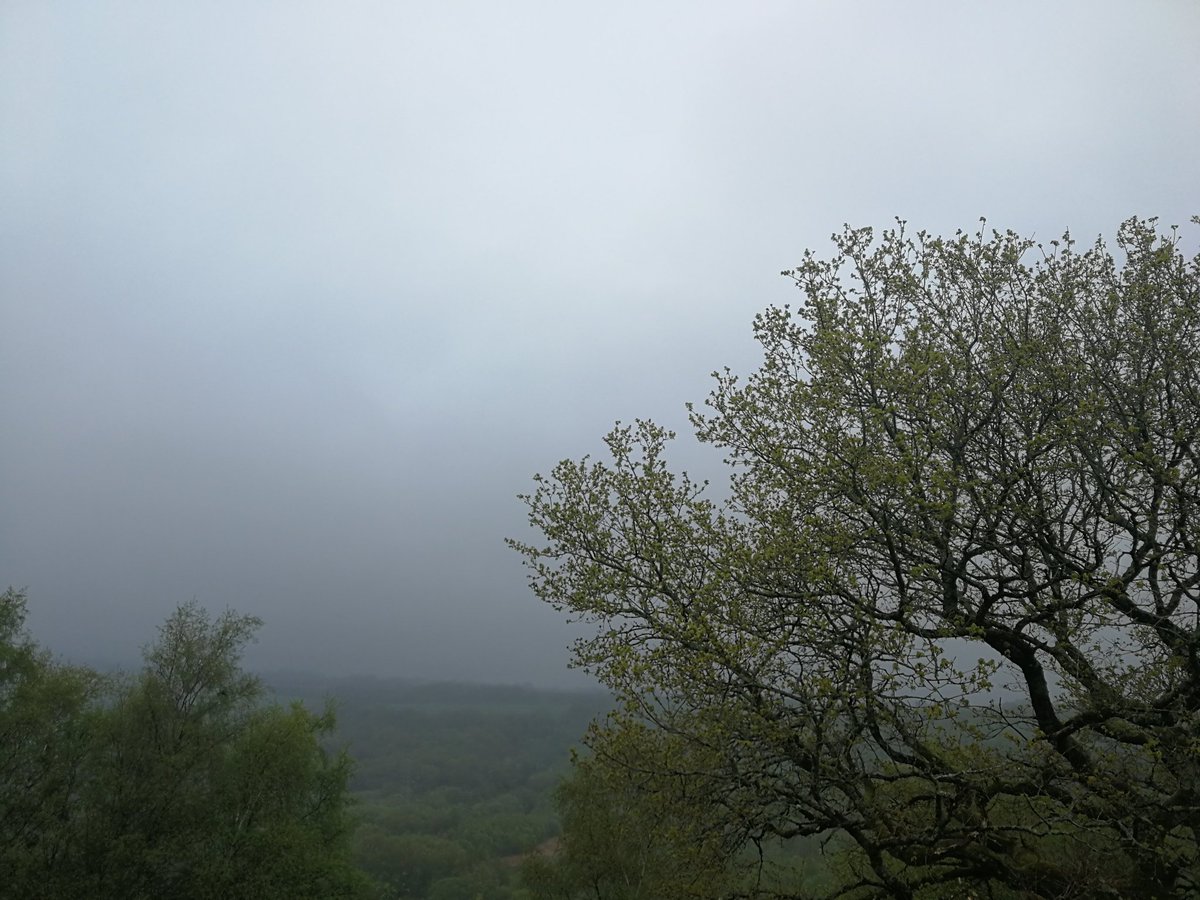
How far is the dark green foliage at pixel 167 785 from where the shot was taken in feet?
82.0

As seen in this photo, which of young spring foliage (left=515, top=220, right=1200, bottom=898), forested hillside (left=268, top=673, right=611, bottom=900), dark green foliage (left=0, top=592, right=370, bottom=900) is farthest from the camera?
forested hillside (left=268, top=673, right=611, bottom=900)

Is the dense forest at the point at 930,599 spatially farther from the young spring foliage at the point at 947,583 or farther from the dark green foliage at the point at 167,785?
the dark green foliage at the point at 167,785

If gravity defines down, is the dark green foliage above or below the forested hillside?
above

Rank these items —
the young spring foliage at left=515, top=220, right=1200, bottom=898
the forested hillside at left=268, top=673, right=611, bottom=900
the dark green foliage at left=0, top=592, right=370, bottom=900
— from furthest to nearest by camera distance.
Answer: the forested hillside at left=268, top=673, right=611, bottom=900 → the dark green foliage at left=0, top=592, right=370, bottom=900 → the young spring foliage at left=515, top=220, right=1200, bottom=898

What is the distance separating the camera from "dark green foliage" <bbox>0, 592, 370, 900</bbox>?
24984 millimetres

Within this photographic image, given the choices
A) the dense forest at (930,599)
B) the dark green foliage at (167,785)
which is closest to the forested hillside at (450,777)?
the dark green foliage at (167,785)

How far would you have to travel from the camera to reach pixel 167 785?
2673cm

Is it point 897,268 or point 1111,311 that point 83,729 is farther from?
point 1111,311

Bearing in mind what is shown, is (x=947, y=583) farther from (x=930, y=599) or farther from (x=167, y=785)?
(x=167, y=785)

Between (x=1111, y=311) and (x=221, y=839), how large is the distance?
110 feet

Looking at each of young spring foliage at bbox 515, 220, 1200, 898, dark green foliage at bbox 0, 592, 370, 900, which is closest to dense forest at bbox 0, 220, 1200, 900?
young spring foliage at bbox 515, 220, 1200, 898

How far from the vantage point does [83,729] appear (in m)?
28.4

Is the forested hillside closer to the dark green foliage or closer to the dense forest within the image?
the dark green foliage

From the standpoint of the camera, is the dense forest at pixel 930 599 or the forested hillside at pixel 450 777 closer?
the dense forest at pixel 930 599
